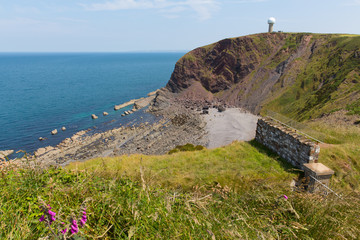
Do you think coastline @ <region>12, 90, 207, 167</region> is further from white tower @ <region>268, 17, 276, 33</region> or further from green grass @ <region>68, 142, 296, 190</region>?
white tower @ <region>268, 17, 276, 33</region>

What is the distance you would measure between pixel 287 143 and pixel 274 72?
225 ft

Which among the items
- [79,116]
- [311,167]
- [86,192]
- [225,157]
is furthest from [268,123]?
[79,116]

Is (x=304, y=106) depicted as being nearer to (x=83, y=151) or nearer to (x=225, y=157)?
(x=225, y=157)

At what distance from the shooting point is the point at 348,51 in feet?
183

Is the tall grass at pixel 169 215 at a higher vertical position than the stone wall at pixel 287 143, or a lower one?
higher

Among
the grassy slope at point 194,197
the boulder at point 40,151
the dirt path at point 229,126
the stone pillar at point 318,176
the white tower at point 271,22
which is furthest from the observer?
the white tower at point 271,22

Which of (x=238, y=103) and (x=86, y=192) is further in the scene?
(x=238, y=103)

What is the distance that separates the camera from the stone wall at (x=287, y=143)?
471 inches

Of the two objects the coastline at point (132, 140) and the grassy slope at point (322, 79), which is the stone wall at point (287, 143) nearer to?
the grassy slope at point (322, 79)

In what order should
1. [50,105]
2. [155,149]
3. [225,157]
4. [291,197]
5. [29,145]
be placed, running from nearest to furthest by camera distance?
1. [291,197]
2. [225,157]
3. [155,149]
4. [29,145]
5. [50,105]

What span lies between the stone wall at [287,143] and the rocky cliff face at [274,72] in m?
26.3

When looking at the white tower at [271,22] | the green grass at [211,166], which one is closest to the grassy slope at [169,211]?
the green grass at [211,166]

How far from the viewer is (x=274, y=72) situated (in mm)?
73812

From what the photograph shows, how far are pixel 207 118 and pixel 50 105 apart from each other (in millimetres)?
60553
